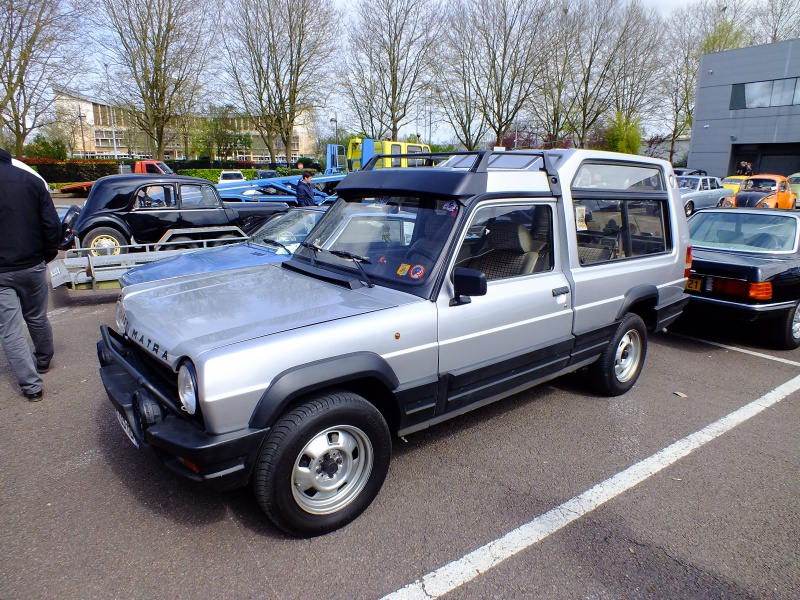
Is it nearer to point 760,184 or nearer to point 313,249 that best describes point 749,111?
point 760,184

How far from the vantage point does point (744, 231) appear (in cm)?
653

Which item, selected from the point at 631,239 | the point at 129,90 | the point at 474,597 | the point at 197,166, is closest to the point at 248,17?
the point at 129,90

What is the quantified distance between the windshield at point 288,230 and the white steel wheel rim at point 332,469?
13.2ft

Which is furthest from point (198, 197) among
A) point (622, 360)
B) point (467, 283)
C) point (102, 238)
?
point (467, 283)

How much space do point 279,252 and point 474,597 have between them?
478 centimetres

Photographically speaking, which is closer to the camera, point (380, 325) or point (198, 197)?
point (380, 325)

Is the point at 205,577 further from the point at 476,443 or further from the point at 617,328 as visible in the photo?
A: the point at 617,328

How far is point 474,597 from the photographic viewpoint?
2344 millimetres

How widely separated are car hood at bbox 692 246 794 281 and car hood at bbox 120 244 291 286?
4.84 m

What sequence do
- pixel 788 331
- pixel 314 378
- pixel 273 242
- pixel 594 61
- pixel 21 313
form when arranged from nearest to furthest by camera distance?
pixel 314 378, pixel 21 313, pixel 788 331, pixel 273 242, pixel 594 61

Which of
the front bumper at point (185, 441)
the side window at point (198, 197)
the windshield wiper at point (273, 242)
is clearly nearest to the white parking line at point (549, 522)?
the front bumper at point (185, 441)

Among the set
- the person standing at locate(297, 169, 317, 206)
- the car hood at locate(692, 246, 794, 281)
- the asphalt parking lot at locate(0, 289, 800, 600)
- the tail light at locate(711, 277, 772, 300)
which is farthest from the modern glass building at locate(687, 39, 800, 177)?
the asphalt parking lot at locate(0, 289, 800, 600)

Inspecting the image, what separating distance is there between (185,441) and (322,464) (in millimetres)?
715

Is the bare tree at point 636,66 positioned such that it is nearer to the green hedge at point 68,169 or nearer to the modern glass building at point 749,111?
the modern glass building at point 749,111
